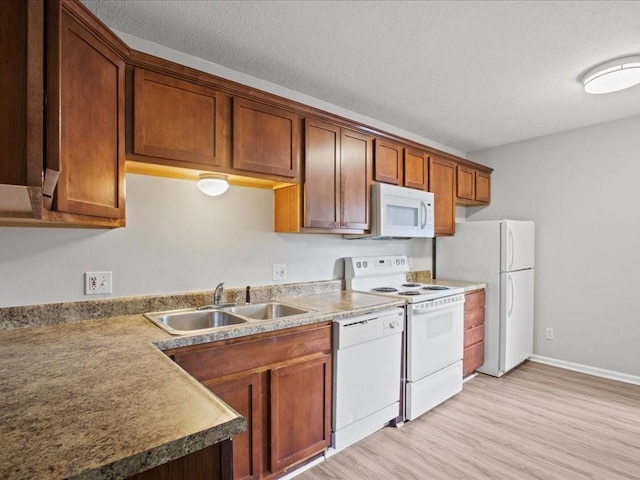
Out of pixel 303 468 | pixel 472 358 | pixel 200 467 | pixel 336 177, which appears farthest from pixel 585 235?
pixel 200 467

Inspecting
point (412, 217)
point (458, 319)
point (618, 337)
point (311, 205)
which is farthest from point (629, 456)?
point (311, 205)

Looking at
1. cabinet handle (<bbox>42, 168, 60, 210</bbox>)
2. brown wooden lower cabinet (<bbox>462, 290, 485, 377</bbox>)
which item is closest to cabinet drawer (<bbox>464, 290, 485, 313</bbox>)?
brown wooden lower cabinet (<bbox>462, 290, 485, 377</bbox>)

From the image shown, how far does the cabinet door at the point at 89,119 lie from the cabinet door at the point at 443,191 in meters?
2.66

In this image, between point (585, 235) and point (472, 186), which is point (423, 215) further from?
point (585, 235)

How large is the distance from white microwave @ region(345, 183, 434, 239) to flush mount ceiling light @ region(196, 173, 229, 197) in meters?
1.22

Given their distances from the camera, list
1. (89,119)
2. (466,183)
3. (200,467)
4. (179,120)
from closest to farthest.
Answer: (200,467), (89,119), (179,120), (466,183)

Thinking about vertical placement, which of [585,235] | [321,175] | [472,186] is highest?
[472,186]

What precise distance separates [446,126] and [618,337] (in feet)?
8.32

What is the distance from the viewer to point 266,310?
2285mm

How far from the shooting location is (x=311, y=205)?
7.73 ft

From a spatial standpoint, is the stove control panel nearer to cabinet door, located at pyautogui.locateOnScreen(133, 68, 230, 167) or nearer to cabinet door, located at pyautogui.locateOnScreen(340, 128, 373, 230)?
cabinet door, located at pyautogui.locateOnScreen(340, 128, 373, 230)

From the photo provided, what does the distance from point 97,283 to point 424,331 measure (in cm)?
213

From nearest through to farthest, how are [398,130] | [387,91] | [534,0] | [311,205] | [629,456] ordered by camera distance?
[534,0] < [629,456] < [311,205] < [387,91] < [398,130]

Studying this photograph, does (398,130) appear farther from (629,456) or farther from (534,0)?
(629,456)
